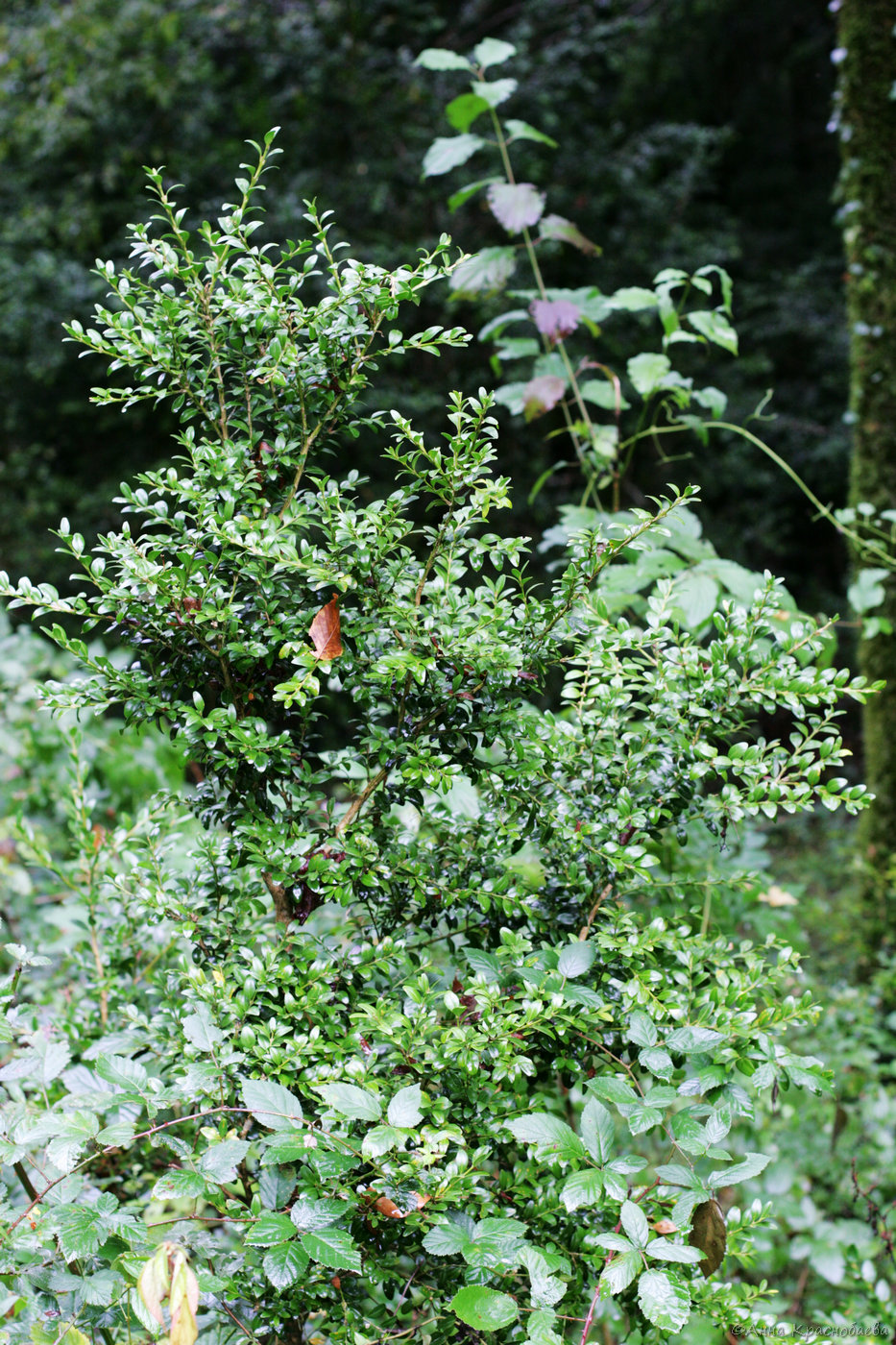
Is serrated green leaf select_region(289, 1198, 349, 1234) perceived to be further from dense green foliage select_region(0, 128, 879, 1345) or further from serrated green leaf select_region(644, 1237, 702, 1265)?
serrated green leaf select_region(644, 1237, 702, 1265)

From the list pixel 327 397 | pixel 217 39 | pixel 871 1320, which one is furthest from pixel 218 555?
pixel 217 39

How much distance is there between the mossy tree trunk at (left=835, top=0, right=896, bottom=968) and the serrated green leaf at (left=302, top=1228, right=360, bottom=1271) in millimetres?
1997

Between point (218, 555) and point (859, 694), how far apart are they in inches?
25.7

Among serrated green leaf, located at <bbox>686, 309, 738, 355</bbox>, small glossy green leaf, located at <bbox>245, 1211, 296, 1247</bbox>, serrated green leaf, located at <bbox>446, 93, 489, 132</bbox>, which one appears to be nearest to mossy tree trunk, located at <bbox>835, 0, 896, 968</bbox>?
serrated green leaf, located at <bbox>686, 309, 738, 355</bbox>

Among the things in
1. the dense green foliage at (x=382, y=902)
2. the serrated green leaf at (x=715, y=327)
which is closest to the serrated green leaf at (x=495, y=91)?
the serrated green leaf at (x=715, y=327)

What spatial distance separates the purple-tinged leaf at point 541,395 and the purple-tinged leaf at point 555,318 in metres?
0.12

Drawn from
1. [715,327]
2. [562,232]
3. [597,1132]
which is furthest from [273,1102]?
[562,232]

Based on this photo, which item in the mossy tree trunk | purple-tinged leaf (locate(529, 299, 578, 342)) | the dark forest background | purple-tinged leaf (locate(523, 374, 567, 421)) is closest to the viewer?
purple-tinged leaf (locate(523, 374, 567, 421))

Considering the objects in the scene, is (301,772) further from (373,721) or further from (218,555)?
(218,555)

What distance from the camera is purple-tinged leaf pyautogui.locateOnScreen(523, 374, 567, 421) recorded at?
1.49m

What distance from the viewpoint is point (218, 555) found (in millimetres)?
928

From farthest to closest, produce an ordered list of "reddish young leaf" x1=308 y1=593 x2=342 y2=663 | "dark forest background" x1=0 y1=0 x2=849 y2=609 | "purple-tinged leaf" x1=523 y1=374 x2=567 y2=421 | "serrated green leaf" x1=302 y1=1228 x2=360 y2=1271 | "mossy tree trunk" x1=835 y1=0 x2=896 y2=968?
"dark forest background" x1=0 y1=0 x2=849 y2=609 < "mossy tree trunk" x1=835 y1=0 x2=896 y2=968 < "purple-tinged leaf" x1=523 y1=374 x2=567 y2=421 < "reddish young leaf" x1=308 y1=593 x2=342 y2=663 < "serrated green leaf" x1=302 y1=1228 x2=360 y2=1271

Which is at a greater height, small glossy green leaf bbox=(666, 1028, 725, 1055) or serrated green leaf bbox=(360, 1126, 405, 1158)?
serrated green leaf bbox=(360, 1126, 405, 1158)

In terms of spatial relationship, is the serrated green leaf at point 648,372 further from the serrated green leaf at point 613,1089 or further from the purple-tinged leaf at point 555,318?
the serrated green leaf at point 613,1089
